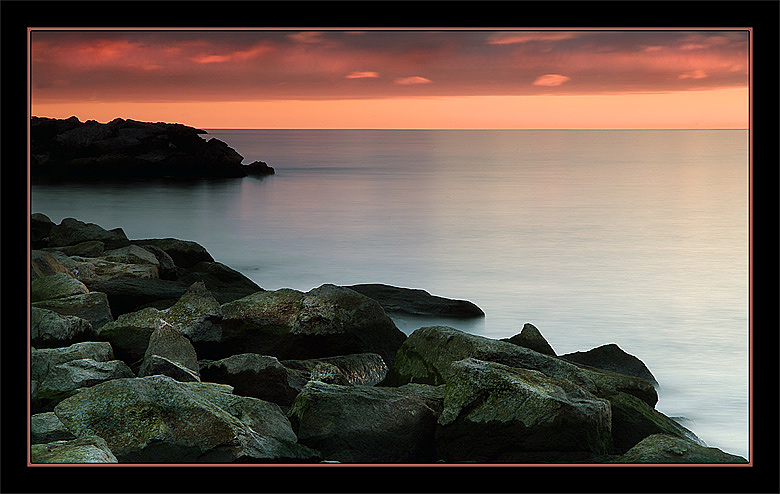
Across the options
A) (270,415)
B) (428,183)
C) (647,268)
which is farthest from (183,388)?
(428,183)

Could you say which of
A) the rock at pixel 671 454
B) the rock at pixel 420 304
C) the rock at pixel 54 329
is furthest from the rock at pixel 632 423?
the rock at pixel 54 329

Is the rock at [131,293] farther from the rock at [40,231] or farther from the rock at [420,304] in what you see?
the rock at [40,231]

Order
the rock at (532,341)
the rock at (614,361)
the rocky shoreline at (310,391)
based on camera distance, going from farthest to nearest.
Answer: the rock at (614,361) → the rock at (532,341) → the rocky shoreline at (310,391)

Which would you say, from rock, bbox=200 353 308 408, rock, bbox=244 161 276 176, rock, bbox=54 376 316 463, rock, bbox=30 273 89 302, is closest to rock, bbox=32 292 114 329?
rock, bbox=30 273 89 302

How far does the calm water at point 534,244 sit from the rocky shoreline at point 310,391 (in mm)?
1144

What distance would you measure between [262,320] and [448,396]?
7.80ft

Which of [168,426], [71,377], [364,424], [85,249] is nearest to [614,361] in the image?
[364,424]

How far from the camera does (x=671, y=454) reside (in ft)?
14.1

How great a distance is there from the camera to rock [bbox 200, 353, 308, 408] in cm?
543

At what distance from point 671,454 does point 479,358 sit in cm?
145

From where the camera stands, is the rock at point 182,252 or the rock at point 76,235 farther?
the rock at point 76,235

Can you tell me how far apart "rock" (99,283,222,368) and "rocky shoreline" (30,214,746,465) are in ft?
0.04

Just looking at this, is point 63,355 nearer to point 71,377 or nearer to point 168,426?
point 71,377

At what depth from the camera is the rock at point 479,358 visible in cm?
544
